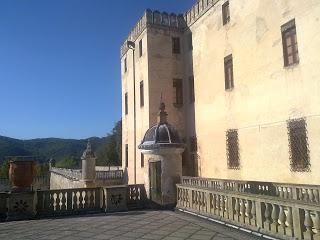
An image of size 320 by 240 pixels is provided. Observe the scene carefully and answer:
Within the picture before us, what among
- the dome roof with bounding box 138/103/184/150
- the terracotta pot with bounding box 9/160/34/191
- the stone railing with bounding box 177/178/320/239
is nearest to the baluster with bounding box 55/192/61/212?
the terracotta pot with bounding box 9/160/34/191

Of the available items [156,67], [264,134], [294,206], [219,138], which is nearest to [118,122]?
[156,67]

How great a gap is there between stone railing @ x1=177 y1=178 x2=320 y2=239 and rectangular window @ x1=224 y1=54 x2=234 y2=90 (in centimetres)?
805

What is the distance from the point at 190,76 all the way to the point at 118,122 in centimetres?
4127

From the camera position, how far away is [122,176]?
27234 mm

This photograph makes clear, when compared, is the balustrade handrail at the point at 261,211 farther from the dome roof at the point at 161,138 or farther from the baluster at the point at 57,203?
the baluster at the point at 57,203

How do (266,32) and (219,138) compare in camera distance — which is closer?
(266,32)

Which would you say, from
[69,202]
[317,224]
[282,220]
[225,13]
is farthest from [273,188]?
[225,13]

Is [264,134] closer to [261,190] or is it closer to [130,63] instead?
[261,190]

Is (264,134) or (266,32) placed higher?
(266,32)

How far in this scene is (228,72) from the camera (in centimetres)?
1803

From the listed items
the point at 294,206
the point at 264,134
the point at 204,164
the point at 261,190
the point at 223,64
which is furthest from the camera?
the point at 204,164

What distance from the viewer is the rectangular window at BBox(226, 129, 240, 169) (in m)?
16.7

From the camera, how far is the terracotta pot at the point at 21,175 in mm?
10547

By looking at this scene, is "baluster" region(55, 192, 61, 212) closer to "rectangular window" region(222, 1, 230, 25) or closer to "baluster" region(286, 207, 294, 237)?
"baluster" region(286, 207, 294, 237)
